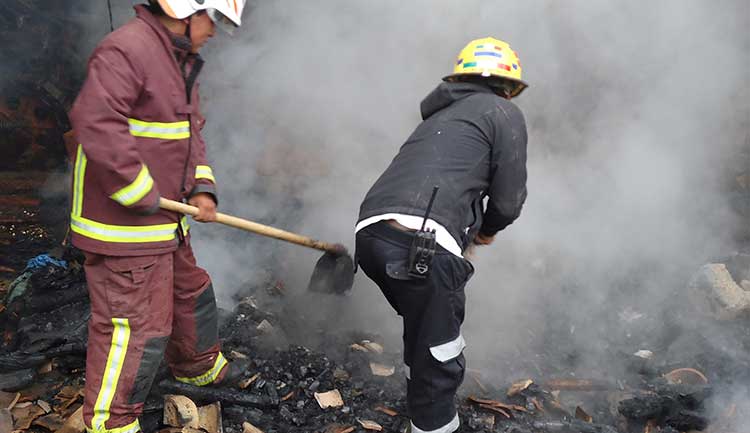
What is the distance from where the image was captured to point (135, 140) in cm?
260

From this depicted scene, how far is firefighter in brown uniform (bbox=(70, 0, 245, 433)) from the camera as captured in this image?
8.04ft

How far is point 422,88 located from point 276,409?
3.71 metres

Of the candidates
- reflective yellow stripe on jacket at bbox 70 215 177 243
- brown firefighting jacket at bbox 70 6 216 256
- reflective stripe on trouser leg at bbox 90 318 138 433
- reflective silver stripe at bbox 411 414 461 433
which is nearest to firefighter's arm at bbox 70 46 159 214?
brown firefighting jacket at bbox 70 6 216 256

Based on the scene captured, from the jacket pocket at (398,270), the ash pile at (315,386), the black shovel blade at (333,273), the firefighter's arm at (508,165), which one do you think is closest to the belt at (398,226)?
the jacket pocket at (398,270)

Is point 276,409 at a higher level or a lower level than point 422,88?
lower

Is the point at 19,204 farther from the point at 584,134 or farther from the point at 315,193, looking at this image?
the point at 584,134

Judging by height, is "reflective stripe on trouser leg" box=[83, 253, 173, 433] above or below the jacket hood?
below

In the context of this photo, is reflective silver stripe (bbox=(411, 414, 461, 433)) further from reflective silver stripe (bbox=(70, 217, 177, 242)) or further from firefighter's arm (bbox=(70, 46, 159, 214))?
firefighter's arm (bbox=(70, 46, 159, 214))

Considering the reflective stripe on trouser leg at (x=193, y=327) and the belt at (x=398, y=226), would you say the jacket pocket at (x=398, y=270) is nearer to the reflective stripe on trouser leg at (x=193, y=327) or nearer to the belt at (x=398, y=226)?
the belt at (x=398, y=226)

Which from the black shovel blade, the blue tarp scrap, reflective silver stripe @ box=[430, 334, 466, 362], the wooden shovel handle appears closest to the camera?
the wooden shovel handle

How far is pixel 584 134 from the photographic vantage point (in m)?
6.24

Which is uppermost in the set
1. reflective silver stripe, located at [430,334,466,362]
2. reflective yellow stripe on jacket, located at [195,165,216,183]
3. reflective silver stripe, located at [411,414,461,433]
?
reflective yellow stripe on jacket, located at [195,165,216,183]

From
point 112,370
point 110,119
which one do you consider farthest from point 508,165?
point 112,370

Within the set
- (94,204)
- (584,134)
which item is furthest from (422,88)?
(94,204)
